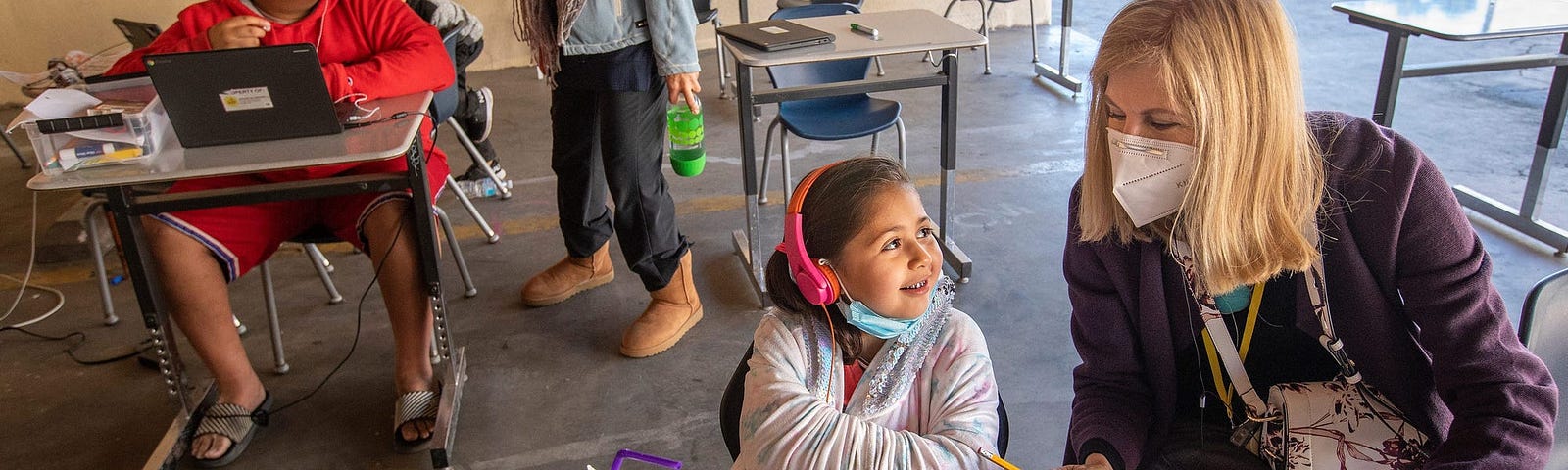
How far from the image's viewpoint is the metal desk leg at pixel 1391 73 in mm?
3133

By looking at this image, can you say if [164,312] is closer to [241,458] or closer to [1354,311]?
[241,458]

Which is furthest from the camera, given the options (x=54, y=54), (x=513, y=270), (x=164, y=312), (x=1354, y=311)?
(x=54, y=54)

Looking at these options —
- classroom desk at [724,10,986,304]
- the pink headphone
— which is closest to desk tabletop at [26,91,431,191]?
classroom desk at [724,10,986,304]

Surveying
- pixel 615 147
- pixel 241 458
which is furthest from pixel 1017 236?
pixel 241 458

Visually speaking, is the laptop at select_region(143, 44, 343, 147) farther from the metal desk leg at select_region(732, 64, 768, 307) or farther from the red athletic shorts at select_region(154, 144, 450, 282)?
the metal desk leg at select_region(732, 64, 768, 307)

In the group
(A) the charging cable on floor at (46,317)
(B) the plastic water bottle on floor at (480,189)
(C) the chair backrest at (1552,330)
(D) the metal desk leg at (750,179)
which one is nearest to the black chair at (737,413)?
(C) the chair backrest at (1552,330)

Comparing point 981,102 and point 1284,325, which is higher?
point 1284,325

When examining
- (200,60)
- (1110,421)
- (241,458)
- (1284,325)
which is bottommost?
(241,458)

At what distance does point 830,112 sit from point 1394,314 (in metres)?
2.26

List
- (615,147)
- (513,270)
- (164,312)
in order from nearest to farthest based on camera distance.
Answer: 1. (164,312)
2. (615,147)
3. (513,270)

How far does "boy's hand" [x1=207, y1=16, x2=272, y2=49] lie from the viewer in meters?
2.35

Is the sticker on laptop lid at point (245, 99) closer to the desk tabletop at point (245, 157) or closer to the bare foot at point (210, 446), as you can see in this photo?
the desk tabletop at point (245, 157)

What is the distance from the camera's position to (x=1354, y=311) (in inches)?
53.4

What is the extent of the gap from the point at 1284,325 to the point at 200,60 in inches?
77.1
